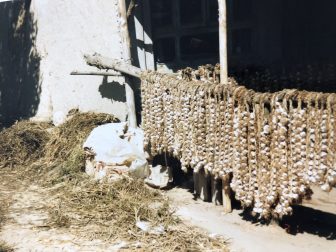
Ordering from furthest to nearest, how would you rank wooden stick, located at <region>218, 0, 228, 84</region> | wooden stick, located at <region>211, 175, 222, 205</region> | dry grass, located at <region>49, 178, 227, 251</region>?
wooden stick, located at <region>211, 175, 222, 205</region>, wooden stick, located at <region>218, 0, 228, 84</region>, dry grass, located at <region>49, 178, 227, 251</region>

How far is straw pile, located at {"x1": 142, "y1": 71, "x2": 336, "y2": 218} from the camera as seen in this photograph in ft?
14.6

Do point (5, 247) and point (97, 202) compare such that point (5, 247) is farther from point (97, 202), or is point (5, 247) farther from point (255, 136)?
point (255, 136)

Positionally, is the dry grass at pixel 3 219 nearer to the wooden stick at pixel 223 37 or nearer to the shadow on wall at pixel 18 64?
the wooden stick at pixel 223 37

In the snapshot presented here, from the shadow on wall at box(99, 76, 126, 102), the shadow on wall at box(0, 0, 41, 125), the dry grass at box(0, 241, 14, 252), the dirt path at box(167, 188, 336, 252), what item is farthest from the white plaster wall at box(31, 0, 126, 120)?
the dry grass at box(0, 241, 14, 252)

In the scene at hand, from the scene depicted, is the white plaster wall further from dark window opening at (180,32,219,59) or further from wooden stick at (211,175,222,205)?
wooden stick at (211,175,222,205)

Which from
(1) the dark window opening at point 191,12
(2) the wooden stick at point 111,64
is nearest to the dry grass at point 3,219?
(2) the wooden stick at point 111,64

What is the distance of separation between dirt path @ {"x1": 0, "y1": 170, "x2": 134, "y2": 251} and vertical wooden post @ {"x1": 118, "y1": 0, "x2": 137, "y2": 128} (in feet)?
6.83

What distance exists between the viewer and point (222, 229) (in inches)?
221

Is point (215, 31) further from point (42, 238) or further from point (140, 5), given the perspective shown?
point (42, 238)

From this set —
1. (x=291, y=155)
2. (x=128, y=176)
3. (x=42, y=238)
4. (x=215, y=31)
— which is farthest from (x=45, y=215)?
(x=215, y=31)

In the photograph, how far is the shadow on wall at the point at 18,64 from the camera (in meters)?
10.8

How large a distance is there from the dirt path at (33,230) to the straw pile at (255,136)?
1.65 metres

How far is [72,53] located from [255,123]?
216 inches

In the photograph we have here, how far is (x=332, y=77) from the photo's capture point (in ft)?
22.3
